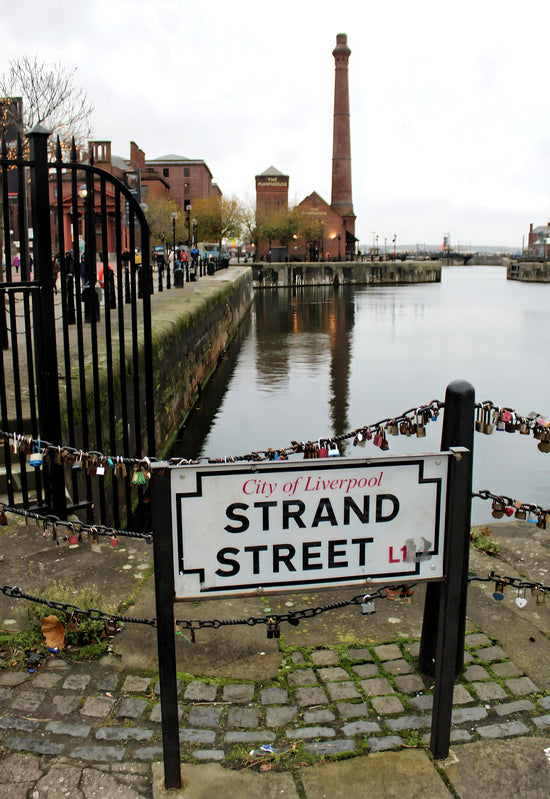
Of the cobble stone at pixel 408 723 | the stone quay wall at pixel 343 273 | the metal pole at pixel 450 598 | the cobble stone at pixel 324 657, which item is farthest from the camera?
the stone quay wall at pixel 343 273

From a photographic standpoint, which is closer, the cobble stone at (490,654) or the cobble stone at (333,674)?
the cobble stone at (333,674)

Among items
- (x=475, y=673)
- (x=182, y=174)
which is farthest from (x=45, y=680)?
(x=182, y=174)

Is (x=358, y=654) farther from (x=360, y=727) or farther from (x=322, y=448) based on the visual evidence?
(x=322, y=448)

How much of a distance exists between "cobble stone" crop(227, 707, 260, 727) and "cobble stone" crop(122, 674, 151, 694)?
444 millimetres

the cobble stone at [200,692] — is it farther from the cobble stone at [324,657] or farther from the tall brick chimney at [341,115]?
the tall brick chimney at [341,115]

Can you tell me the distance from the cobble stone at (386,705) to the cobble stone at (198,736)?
0.76m

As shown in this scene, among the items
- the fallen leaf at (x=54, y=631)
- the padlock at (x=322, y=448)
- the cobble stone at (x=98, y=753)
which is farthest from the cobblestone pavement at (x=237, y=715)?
the padlock at (x=322, y=448)

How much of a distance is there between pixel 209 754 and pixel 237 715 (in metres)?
0.28

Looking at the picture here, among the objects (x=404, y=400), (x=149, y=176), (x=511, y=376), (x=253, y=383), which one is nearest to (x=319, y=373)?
(x=253, y=383)

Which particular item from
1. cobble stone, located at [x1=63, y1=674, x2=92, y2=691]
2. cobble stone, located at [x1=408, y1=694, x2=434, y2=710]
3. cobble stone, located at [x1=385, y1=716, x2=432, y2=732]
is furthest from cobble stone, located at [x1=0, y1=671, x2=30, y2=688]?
cobble stone, located at [x1=408, y1=694, x2=434, y2=710]

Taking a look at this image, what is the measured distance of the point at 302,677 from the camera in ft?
11.1

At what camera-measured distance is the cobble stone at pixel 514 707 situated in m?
3.11

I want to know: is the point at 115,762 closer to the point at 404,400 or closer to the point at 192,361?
the point at 192,361

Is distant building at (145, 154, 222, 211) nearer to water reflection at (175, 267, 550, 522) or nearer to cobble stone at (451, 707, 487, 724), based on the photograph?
water reflection at (175, 267, 550, 522)
